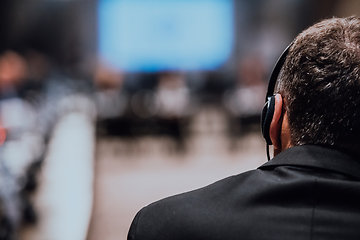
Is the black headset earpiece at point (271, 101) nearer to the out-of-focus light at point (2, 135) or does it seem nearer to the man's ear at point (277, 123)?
the man's ear at point (277, 123)

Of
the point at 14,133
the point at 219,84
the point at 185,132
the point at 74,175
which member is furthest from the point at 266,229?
the point at 219,84

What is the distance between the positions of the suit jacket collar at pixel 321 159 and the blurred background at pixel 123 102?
2.43 metres

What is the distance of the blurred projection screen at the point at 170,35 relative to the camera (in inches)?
417

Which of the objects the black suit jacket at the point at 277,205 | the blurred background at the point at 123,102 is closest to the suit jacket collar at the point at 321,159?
the black suit jacket at the point at 277,205

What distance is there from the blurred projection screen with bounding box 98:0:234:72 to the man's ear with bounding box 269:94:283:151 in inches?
389

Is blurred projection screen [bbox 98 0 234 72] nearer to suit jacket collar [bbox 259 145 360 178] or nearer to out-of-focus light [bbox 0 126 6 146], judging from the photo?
out-of-focus light [bbox 0 126 6 146]

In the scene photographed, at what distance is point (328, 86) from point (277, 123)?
0.19 m

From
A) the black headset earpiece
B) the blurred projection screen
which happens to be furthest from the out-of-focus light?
the blurred projection screen

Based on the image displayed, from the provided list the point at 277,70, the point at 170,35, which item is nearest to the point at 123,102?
the point at 170,35

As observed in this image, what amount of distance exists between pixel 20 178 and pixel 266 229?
12.1ft

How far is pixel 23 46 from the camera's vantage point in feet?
39.2

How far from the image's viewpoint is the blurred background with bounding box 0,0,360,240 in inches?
142

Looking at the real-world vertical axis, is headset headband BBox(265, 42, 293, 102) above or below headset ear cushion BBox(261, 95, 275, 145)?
above

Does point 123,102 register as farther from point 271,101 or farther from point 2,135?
point 271,101
